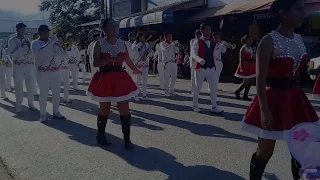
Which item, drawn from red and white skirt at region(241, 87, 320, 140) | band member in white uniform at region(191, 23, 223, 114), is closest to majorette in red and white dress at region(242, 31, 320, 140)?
red and white skirt at region(241, 87, 320, 140)

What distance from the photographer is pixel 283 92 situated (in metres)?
3.71

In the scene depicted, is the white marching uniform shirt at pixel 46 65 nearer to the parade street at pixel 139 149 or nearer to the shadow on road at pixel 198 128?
the parade street at pixel 139 149

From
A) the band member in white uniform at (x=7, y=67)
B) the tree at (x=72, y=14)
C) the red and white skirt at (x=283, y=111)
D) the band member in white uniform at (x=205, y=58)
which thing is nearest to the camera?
the red and white skirt at (x=283, y=111)

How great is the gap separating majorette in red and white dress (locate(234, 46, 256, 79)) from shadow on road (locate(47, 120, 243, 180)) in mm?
5044

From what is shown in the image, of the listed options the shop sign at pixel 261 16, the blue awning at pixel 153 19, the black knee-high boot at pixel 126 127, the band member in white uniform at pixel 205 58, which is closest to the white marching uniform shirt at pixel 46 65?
the black knee-high boot at pixel 126 127

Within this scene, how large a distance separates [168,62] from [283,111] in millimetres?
9025

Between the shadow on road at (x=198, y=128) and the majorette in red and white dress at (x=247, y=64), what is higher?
the majorette in red and white dress at (x=247, y=64)

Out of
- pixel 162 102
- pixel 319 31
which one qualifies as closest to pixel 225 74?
pixel 319 31

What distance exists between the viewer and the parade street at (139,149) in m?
5.21

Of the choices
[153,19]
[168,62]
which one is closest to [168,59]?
[168,62]

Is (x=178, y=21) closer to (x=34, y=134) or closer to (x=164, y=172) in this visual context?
(x=34, y=134)

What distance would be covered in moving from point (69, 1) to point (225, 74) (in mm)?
24139

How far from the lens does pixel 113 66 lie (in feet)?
20.4

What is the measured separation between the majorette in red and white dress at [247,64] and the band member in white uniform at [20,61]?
5305 millimetres
